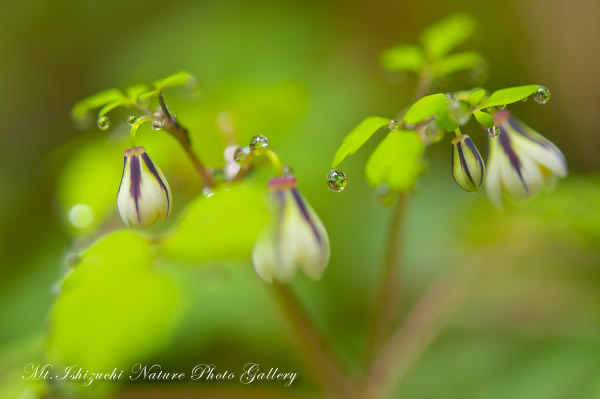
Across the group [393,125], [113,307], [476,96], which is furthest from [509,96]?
[113,307]

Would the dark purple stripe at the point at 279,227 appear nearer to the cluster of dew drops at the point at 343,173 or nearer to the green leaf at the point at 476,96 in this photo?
the cluster of dew drops at the point at 343,173

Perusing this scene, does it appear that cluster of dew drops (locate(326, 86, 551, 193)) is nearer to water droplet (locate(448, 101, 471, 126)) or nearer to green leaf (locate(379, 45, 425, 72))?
water droplet (locate(448, 101, 471, 126))

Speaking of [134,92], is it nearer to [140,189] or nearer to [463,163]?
[140,189]

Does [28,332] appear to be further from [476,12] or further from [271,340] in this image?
[476,12]

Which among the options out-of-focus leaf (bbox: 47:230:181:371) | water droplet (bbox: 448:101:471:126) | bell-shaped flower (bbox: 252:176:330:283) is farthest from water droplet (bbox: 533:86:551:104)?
out-of-focus leaf (bbox: 47:230:181:371)

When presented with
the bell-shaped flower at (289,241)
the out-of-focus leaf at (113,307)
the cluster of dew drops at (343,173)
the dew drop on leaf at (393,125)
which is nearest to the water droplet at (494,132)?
the cluster of dew drops at (343,173)
